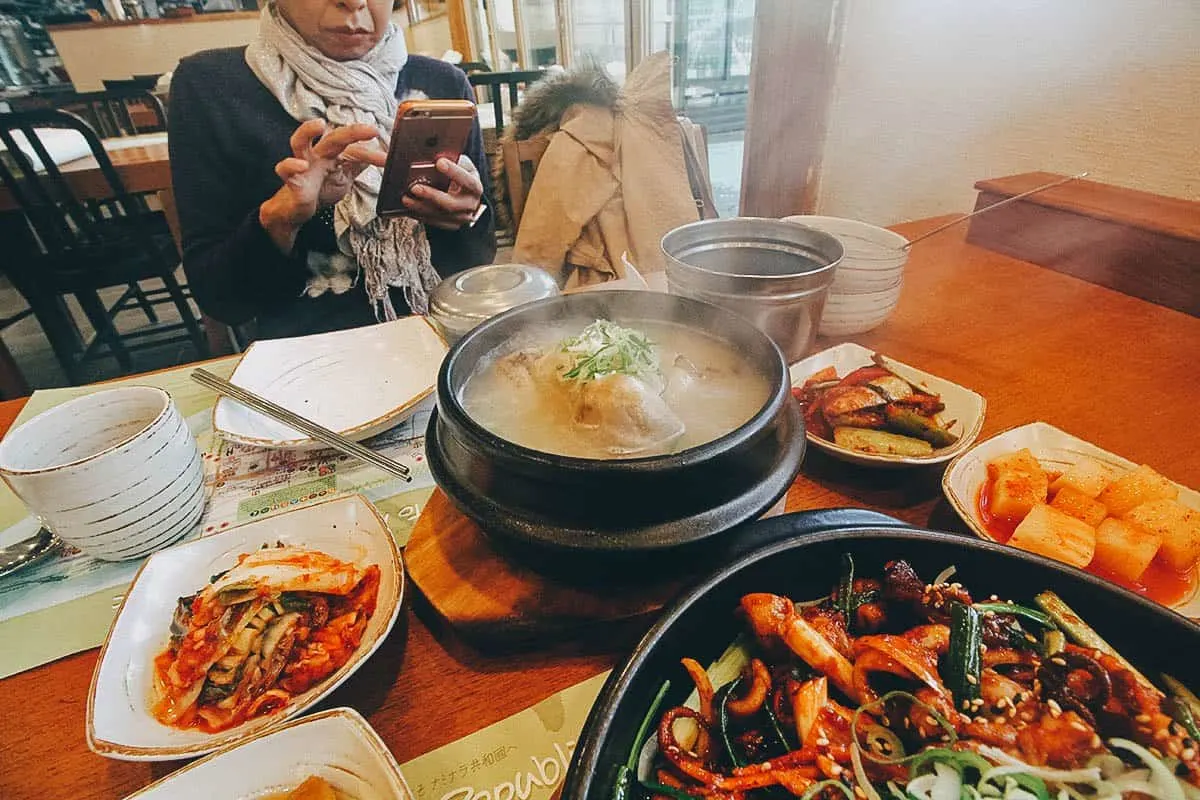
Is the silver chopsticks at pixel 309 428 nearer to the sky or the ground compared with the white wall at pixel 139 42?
nearer to the ground

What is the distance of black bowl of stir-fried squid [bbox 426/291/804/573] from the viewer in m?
0.88

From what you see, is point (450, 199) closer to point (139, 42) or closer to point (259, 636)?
point (259, 636)

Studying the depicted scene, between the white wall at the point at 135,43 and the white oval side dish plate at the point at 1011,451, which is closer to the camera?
the white oval side dish plate at the point at 1011,451

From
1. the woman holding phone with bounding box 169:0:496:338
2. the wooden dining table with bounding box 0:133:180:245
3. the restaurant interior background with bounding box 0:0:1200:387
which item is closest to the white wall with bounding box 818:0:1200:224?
the restaurant interior background with bounding box 0:0:1200:387

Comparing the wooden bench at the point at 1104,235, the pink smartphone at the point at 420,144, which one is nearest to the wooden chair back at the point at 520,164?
the pink smartphone at the point at 420,144

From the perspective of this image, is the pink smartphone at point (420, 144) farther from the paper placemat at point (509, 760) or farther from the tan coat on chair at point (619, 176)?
the paper placemat at point (509, 760)

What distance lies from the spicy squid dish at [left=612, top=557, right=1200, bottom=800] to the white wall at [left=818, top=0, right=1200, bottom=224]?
2770 millimetres

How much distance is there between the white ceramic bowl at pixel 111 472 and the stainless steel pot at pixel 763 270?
4.06ft

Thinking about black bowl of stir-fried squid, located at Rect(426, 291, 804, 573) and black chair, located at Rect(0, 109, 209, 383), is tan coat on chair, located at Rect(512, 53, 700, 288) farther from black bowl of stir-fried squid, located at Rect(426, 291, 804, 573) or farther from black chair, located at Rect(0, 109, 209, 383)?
black chair, located at Rect(0, 109, 209, 383)

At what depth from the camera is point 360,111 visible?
8.09 feet

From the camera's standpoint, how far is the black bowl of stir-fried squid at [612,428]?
0.88 meters

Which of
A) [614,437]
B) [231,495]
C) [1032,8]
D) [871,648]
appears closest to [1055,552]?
[871,648]

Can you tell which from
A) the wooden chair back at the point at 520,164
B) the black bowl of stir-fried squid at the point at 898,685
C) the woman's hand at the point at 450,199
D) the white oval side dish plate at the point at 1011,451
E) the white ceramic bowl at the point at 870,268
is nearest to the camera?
the black bowl of stir-fried squid at the point at 898,685

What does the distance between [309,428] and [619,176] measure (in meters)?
2.33
